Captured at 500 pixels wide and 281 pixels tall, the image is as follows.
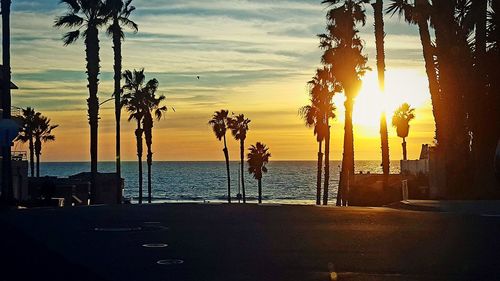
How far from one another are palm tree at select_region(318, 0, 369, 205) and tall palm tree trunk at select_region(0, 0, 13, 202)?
2514 cm

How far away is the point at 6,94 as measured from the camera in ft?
99.0

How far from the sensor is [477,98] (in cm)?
3472

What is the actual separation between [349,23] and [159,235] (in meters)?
37.8

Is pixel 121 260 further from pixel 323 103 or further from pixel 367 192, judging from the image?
pixel 323 103

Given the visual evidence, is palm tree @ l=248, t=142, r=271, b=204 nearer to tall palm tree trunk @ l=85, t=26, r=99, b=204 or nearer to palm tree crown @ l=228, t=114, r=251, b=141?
palm tree crown @ l=228, t=114, r=251, b=141

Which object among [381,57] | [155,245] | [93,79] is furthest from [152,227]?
[93,79]

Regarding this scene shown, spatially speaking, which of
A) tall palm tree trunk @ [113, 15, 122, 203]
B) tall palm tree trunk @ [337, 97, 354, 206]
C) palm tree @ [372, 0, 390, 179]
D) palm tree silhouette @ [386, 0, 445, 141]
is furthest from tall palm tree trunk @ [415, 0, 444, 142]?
tall palm tree trunk @ [113, 15, 122, 203]

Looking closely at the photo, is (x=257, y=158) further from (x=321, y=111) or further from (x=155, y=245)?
(x=155, y=245)

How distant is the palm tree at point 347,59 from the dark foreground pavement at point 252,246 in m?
31.4

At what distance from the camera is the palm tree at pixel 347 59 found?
52.0 metres

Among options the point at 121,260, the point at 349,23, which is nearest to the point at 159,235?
the point at 121,260

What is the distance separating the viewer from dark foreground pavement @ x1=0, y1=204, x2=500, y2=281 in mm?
11602

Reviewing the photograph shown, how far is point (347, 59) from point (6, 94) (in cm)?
2871

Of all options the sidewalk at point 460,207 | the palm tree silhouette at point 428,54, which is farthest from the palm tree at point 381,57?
the sidewalk at point 460,207
